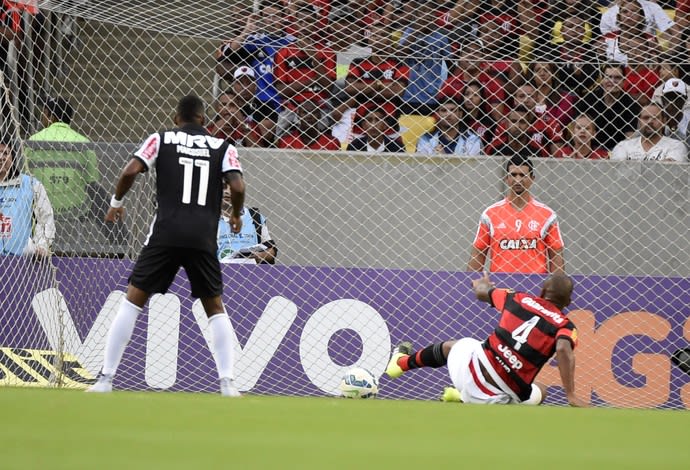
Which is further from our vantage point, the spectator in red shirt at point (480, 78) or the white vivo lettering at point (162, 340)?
the spectator in red shirt at point (480, 78)

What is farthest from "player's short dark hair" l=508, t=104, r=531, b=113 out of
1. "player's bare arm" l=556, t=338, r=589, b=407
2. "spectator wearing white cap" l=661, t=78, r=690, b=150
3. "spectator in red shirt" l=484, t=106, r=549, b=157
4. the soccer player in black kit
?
the soccer player in black kit

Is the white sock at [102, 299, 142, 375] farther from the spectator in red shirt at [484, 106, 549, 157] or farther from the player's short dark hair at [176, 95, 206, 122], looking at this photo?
the spectator in red shirt at [484, 106, 549, 157]

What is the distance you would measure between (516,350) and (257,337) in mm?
2281

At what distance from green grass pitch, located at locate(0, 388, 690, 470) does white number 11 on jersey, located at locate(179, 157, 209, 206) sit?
4.90 ft

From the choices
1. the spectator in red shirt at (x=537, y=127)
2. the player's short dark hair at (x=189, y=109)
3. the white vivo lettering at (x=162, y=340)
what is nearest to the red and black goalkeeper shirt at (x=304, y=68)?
the spectator in red shirt at (x=537, y=127)

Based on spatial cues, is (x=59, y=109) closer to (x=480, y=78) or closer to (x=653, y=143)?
(x=480, y=78)

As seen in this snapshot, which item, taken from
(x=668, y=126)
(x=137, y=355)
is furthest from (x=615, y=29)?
(x=137, y=355)

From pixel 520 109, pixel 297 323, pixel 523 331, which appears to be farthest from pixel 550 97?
pixel 523 331

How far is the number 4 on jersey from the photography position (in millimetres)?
8359

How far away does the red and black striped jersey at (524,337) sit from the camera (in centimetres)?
834

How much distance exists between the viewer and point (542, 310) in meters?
8.39

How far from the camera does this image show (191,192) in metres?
7.69

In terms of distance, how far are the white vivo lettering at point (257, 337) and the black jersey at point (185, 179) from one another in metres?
2.16

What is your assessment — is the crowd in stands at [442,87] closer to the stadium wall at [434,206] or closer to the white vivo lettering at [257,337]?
the stadium wall at [434,206]
